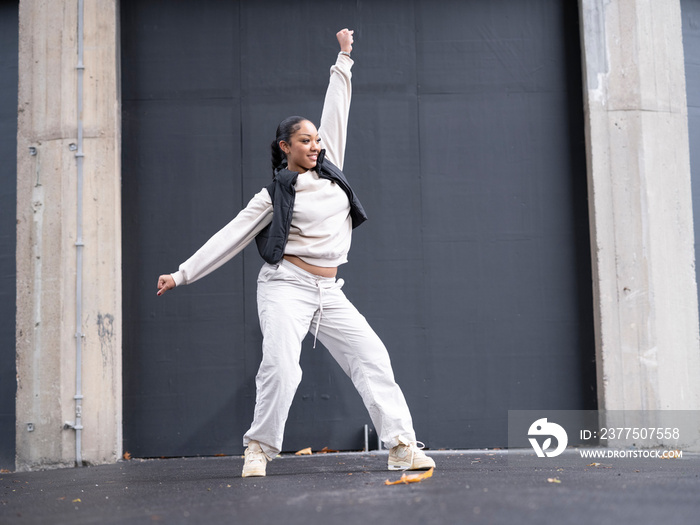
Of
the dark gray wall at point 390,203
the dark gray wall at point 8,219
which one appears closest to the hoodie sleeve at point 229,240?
the dark gray wall at point 390,203

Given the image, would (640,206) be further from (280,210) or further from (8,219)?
(8,219)

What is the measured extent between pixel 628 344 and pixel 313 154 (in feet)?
9.79

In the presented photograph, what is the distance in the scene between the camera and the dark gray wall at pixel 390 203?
5.87 m

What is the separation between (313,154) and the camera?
423cm

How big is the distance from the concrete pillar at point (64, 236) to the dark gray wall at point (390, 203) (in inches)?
8.2

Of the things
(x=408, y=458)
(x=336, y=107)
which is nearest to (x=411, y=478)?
(x=408, y=458)

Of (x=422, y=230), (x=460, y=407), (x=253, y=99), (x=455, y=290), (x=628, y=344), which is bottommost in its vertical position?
(x=460, y=407)

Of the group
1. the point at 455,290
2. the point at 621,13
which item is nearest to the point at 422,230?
the point at 455,290

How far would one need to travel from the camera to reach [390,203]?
6.00m

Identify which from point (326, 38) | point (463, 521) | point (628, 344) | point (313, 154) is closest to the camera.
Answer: point (463, 521)

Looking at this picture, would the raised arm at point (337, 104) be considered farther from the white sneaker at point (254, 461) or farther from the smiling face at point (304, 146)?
the white sneaker at point (254, 461)

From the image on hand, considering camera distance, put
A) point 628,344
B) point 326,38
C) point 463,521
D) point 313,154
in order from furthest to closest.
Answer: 1. point 326,38
2. point 628,344
3. point 313,154
4. point 463,521

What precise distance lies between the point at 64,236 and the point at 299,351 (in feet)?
8.70

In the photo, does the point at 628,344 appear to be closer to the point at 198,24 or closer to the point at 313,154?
the point at 313,154
